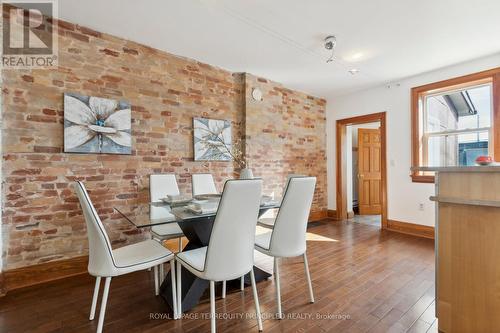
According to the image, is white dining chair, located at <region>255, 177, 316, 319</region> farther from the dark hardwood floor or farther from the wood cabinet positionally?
the wood cabinet

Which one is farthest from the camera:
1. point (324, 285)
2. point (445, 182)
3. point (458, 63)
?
point (458, 63)

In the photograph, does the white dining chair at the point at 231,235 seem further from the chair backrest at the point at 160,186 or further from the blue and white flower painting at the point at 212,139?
the blue and white flower painting at the point at 212,139

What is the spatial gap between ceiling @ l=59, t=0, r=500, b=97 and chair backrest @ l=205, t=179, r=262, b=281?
6.21ft


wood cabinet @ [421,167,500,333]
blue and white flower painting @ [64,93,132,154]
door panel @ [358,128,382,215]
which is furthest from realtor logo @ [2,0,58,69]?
door panel @ [358,128,382,215]

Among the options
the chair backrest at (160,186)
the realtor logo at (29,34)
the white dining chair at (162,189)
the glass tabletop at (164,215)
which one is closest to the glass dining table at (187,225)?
the glass tabletop at (164,215)

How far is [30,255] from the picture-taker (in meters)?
2.41

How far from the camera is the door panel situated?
5.75m

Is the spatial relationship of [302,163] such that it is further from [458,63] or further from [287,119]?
[458,63]

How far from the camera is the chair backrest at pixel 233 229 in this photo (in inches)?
59.0

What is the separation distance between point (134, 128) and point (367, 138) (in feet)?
16.4

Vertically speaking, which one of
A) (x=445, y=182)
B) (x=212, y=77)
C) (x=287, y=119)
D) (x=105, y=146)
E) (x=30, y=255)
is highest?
(x=212, y=77)

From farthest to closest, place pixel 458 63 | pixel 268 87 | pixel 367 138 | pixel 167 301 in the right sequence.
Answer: pixel 367 138
pixel 268 87
pixel 458 63
pixel 167 301

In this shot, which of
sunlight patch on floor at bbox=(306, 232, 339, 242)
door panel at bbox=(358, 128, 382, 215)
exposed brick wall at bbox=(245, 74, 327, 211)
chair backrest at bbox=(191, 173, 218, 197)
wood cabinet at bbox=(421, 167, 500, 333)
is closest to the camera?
wood cabinet at bbox=(421, 167, 500, 333)

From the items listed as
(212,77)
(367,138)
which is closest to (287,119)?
(212,77)
